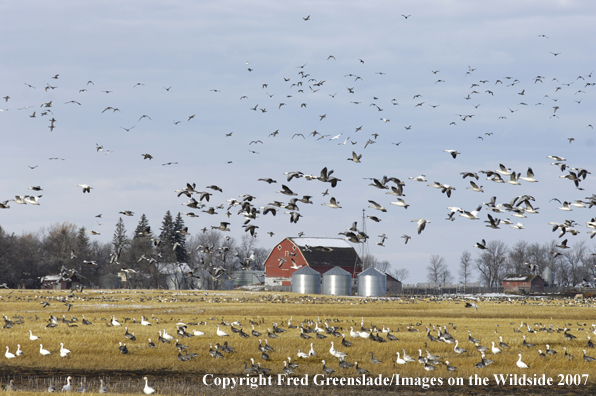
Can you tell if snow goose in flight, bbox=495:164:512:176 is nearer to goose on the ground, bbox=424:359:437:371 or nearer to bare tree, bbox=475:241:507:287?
goose on the ground, bbox=424:359:437:371

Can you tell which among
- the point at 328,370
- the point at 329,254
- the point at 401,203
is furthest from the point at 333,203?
the point at 329,254

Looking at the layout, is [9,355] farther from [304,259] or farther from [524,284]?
[524,284]

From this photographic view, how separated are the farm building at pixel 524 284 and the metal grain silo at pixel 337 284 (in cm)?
4599

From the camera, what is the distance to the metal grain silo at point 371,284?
102 meters

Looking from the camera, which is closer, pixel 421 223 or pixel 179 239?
pixel 421 223

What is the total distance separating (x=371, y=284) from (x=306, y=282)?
11179 millimetres

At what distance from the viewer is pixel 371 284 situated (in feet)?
335

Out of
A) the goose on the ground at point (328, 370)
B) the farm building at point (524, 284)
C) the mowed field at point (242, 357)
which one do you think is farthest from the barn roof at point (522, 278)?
the goose on the ground at point (328, 370)

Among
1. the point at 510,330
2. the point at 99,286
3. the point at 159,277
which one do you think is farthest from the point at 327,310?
the point at 99,286

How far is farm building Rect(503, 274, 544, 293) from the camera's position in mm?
136375

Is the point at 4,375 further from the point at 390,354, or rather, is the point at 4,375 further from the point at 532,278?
the point at 532,278

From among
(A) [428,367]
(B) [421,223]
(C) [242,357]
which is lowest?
(A) [428,367]

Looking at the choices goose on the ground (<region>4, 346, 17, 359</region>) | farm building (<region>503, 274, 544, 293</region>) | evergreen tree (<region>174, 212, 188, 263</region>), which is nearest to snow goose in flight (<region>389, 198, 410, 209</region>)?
goose on the ground (<region>4, 346, 17, 359</region>)

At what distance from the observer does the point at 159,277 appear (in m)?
126
